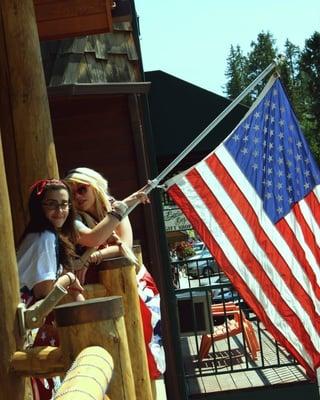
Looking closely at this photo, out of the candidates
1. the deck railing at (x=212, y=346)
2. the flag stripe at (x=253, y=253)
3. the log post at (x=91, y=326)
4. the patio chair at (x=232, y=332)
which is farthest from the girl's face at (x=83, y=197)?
the patio chair at (x=232, y=332)

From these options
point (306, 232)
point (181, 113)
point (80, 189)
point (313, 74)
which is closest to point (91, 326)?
point (80, 189)

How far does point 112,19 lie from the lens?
5.48 metres

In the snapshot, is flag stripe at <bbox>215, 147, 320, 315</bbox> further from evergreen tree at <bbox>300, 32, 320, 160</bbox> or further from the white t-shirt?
evergreen tree at <bbox>300, 32, 320, 160</bbox>

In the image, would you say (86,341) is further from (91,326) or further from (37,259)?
(37,259)

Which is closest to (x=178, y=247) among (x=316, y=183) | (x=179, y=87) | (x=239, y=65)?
(x=179, y=87)

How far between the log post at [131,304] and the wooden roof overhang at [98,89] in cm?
303

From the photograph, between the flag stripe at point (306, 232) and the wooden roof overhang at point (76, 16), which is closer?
the wooden roof overhang at point (76, 16)

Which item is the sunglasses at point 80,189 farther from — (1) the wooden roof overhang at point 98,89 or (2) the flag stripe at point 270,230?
A: (1) the wooden roof overhang at point 98,89

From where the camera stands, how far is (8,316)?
265cm

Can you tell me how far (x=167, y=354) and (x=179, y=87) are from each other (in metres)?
2.89

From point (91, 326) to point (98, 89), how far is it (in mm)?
4583

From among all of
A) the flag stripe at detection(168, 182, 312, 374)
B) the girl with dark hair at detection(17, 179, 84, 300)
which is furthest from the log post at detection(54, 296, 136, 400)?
the flag stripe at detection(168, 182, 312, 374)

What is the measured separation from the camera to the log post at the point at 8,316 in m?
2.64

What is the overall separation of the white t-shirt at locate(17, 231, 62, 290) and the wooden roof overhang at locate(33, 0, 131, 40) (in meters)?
2.38
